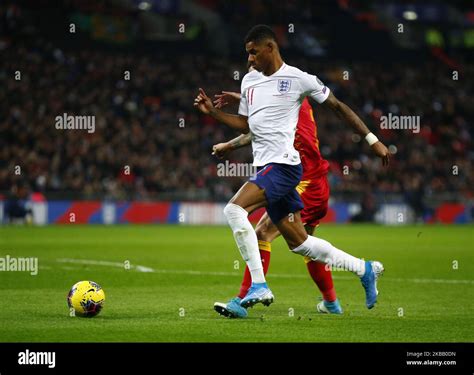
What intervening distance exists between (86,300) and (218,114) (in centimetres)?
217

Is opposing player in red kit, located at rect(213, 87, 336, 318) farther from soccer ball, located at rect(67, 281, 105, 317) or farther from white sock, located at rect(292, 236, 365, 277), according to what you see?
soccer ball, located at rect(67, 281, 105, 317)

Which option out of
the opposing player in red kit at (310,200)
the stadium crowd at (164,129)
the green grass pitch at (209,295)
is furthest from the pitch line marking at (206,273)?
the stadium crowd at (164,129)

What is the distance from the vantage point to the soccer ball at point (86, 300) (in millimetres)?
9242

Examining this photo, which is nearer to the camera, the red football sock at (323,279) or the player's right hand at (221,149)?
the player's right hand at (221,149)

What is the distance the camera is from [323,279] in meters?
10.0

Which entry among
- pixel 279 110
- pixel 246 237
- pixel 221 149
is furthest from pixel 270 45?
pixel 246 237

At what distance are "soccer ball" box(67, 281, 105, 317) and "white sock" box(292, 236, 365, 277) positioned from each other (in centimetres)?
196

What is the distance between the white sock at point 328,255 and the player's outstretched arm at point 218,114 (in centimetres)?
129

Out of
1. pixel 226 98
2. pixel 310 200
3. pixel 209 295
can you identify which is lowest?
pixel 209 295

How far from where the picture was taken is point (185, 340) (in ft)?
25.3

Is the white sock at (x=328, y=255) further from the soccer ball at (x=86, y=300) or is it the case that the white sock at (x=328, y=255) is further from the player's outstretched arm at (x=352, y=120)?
the soccer ball at (x=86, y=300)

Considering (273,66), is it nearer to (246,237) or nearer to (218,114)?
(218,114)

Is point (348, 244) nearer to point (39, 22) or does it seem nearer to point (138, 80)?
point (138, 80)
